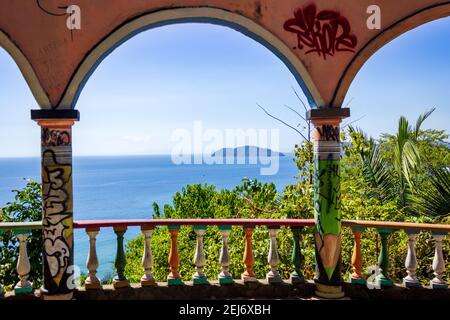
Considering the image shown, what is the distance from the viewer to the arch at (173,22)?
13.6 ft

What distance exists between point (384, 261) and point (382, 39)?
7.77ft

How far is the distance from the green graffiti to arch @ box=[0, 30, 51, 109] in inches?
116

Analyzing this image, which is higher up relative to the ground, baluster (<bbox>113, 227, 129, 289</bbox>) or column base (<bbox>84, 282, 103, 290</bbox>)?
baluster (<bbox>113, 227, 129, 289</bbox>)

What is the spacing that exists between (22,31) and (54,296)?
2683 mm

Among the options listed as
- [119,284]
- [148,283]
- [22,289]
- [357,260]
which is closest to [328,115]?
[357,260]

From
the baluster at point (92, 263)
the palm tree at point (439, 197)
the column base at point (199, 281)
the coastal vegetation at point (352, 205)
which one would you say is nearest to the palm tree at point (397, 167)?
the coastal vegetation at point (352, 205)

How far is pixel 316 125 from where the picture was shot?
4.39 m

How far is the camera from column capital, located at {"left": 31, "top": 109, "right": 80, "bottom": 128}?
4.11 m

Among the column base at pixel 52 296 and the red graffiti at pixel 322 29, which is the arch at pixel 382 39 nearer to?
the red graffiti at pixel 322 29

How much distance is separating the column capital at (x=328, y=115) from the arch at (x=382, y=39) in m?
0.08

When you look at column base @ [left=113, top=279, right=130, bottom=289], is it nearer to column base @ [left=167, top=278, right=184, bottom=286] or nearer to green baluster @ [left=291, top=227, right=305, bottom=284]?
column base @ [left=167, top=278, right=184, bottom=286]

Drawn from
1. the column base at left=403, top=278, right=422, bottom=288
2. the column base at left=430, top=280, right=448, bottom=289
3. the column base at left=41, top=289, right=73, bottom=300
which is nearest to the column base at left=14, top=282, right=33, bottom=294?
the column base at left=41, top=289, right=73, bottom=300
